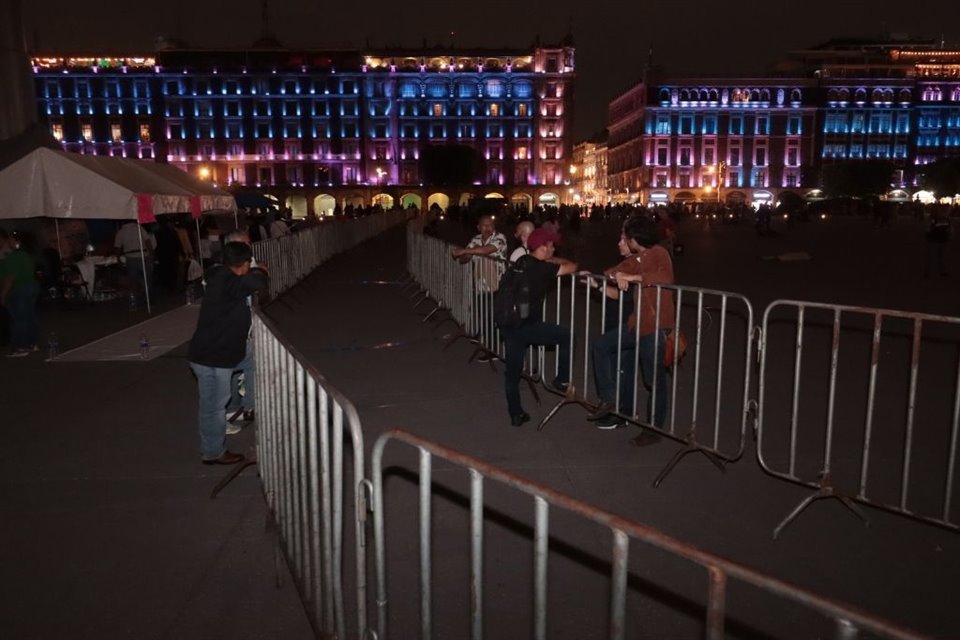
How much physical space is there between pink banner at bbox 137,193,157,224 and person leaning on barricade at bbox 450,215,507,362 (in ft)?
21.7

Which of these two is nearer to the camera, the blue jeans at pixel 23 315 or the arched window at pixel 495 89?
the blue jeans at pixel 23 315

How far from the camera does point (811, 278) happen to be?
20.3 meters

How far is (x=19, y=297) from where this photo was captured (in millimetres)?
10336

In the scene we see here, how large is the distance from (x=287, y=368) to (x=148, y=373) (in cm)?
614

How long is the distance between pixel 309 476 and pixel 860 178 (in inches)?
4620

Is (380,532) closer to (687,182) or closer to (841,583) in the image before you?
(841,583)

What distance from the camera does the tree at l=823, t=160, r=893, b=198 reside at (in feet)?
354

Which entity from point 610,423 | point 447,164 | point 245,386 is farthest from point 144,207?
point 447,164

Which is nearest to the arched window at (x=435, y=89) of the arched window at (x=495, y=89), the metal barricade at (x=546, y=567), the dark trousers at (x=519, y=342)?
the arched window at (x=495, y=89)

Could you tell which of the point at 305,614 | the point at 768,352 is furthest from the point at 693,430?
the point at 768,352

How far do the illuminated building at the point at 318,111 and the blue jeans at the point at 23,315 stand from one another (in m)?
92.2

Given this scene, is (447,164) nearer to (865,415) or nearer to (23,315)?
(23,315)

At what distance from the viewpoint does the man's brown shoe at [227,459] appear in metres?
6.08

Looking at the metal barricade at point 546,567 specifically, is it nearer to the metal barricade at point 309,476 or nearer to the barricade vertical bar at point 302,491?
the metal barricade at point 309,476
